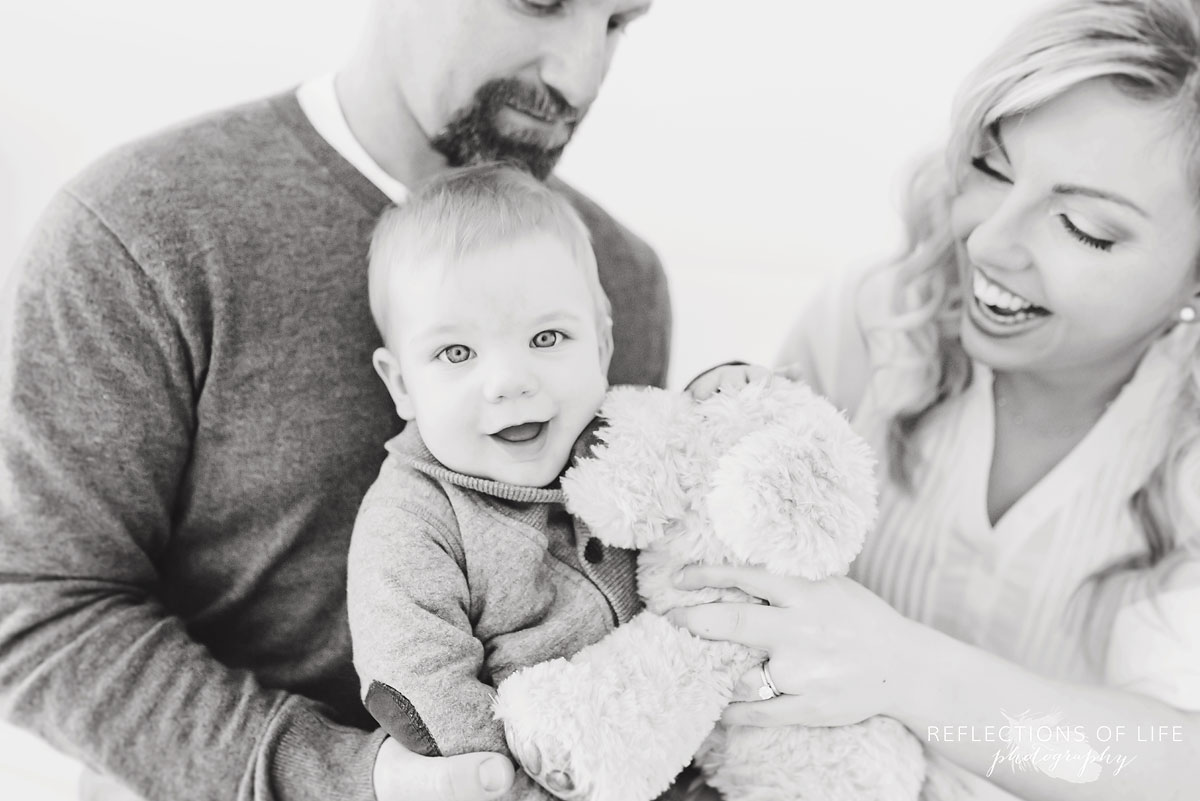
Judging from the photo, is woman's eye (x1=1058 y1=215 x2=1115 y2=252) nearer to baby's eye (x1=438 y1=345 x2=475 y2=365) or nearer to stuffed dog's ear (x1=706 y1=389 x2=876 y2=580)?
stuffed dog's ear (x1=706 y1=389 x2=876 y2=580)

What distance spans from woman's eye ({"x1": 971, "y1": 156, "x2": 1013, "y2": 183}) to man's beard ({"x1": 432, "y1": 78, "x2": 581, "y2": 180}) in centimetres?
58

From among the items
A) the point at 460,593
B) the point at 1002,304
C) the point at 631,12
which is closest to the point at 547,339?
the point at 460,593

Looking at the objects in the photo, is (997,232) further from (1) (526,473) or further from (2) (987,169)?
(1) (526,473)

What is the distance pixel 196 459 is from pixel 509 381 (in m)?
0.45

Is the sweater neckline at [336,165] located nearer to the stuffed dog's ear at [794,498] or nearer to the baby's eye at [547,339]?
the baby's eye at [547,339]

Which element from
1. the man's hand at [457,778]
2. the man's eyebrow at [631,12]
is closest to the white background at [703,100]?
the man's eyebrow at [631,12]

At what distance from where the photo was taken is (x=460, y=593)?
0.97 meters

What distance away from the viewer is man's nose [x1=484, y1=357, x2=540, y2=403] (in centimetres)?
98

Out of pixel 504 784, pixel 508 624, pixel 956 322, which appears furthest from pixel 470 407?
pixel 956 322

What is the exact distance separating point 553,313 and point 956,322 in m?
0.78

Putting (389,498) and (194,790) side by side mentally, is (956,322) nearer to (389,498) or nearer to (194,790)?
(389,498)

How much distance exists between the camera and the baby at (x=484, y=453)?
3.16 feet

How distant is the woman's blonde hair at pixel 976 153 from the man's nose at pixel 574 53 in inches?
20.3

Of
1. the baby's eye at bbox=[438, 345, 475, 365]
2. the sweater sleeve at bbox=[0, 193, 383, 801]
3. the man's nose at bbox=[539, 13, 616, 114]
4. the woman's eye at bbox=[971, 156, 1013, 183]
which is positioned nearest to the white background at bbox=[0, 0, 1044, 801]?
the woman's eye at bbox=[971, 156, 1013, 183]
